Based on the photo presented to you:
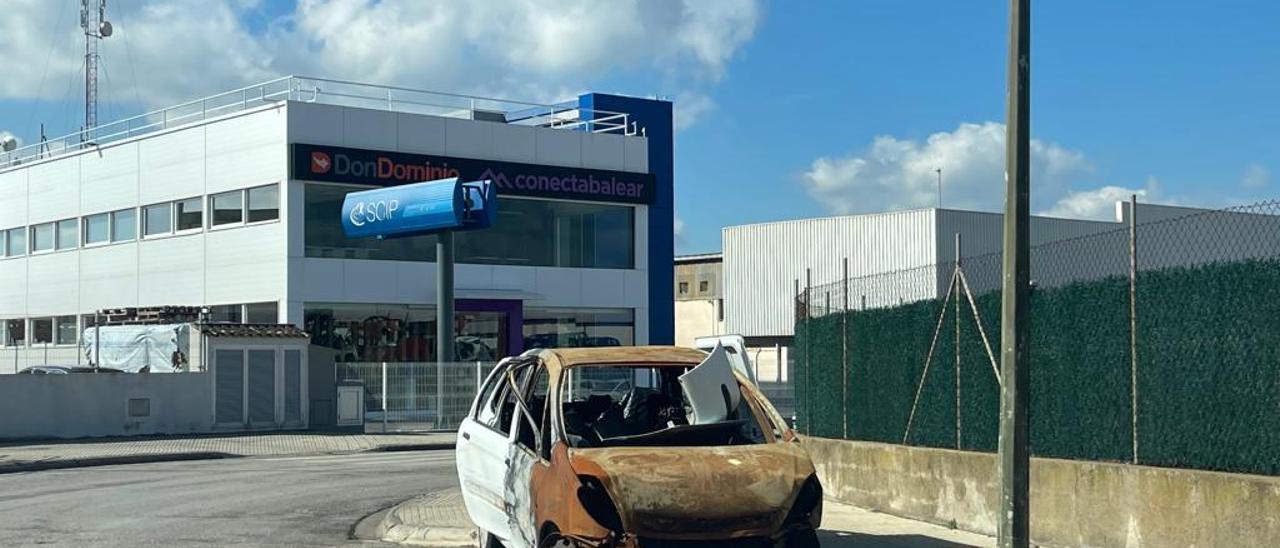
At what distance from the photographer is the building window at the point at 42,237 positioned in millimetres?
49906

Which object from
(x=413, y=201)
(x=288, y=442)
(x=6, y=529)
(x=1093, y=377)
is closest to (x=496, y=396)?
(x=1093, y=377)

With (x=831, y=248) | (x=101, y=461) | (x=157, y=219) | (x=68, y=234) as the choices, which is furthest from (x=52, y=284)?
(x=831, y=248)

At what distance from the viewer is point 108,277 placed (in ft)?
153

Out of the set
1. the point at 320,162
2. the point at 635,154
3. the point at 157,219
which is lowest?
the point at 157,219

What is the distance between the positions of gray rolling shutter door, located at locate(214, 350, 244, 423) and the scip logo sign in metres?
7.51

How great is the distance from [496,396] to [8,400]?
22.5 m

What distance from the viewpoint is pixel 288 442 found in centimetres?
3059

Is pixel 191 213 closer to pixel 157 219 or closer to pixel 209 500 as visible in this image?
pixel 157 219

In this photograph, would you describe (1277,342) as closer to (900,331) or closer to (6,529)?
(900,331)

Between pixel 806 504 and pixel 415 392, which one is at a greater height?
pixel 806 504

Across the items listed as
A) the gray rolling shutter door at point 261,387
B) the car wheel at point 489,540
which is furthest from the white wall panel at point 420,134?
the car wheel at point 489,540

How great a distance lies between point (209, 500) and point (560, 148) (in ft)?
91.0

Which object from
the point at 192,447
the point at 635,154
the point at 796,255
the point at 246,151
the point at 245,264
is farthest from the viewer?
the point at 796,255

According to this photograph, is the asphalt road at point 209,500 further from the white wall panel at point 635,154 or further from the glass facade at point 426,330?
the white wall panel at point 635,154
